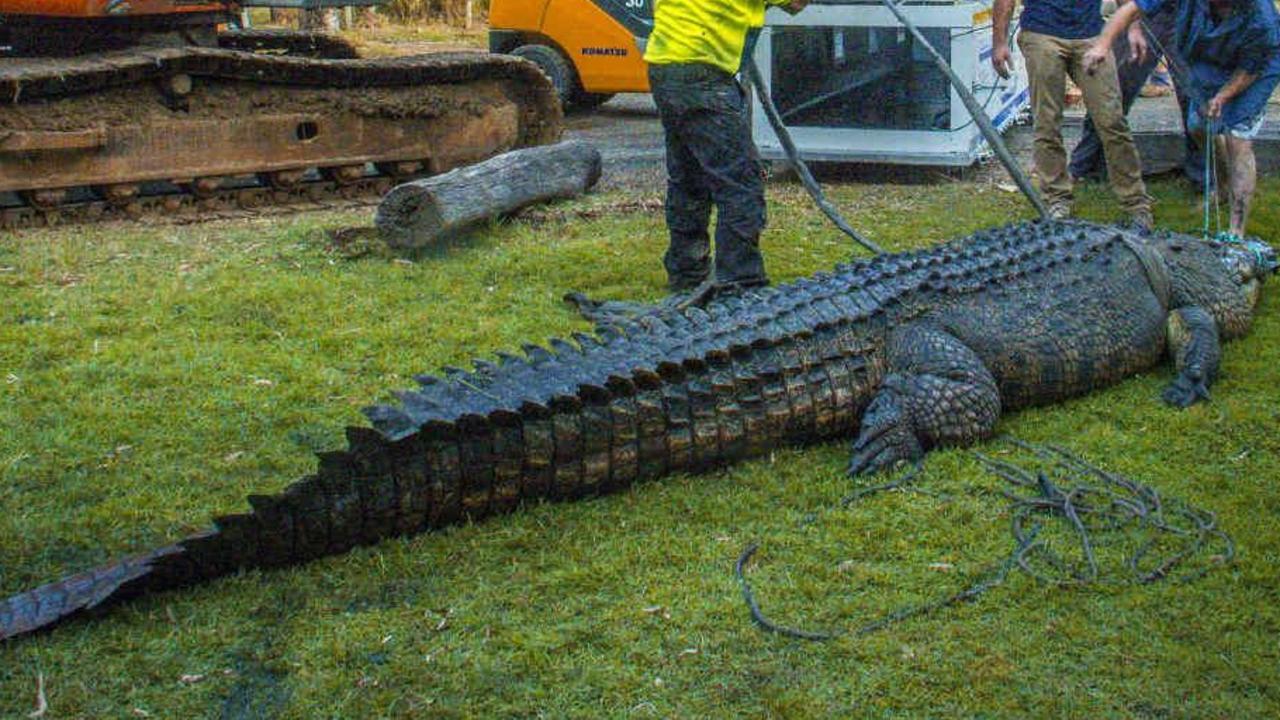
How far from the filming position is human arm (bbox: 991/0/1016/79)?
7625 millimetres

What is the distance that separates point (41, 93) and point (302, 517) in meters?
5.92

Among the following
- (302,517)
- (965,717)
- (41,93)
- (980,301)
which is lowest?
(965,717)

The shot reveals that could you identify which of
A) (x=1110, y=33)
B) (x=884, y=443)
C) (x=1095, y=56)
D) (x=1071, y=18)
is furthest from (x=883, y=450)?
(x=1071, y=18)

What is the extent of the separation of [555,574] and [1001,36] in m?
5.15

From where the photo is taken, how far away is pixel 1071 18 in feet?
25.2

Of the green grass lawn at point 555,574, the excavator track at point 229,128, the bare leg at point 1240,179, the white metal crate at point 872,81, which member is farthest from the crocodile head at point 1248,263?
the excavator track at point 229,128

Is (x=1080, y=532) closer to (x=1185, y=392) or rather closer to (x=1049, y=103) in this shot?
(x=1185, y=392)

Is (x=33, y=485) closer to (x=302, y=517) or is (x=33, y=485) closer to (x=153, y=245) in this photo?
(x=302, y=517)

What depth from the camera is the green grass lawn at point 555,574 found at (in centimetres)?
329

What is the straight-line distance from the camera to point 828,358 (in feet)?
15.5

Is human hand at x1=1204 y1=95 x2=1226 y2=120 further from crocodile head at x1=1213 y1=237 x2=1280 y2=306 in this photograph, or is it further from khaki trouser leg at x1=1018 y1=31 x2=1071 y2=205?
khaki trouser leg at x1=1018 y1=31 x2=1071 y2=205

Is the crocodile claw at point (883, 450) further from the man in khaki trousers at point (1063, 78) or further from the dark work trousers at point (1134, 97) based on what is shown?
the dark work trousers at point (1134, 97)

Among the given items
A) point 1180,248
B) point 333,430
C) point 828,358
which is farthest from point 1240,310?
point 333,430

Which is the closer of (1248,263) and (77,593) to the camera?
(77,593)
